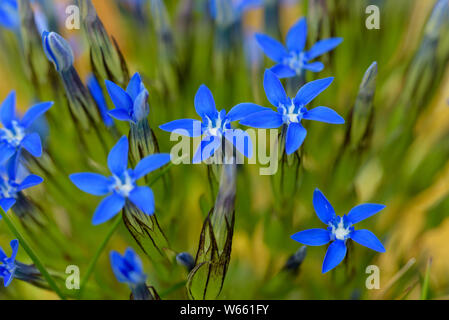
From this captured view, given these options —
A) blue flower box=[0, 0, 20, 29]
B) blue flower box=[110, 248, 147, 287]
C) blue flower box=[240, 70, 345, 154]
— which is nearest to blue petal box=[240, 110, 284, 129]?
blue flower box=[240, 70, 345, 154]

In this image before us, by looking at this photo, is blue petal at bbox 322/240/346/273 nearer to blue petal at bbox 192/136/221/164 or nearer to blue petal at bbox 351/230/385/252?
blue petal at bbox 351/230/385/252

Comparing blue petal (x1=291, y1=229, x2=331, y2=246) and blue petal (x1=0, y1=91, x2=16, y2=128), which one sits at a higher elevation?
Result: blue petal (x1=0, y1=91, x2=16, y2=128)

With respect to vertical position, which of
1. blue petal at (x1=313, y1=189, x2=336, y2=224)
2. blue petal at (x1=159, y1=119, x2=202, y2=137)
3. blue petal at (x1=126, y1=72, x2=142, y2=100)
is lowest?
blue petal at (x1=313, y1=189, x2=336, y2=224)

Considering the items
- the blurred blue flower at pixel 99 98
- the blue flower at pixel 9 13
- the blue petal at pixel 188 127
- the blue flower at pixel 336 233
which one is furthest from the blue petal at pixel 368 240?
the blue flower at pixel 9 13

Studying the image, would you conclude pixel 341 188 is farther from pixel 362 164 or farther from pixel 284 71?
pixel 284 71
